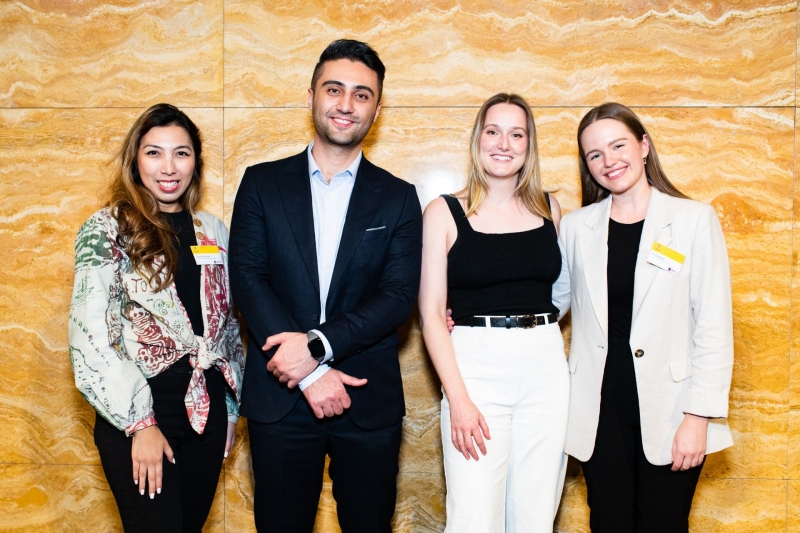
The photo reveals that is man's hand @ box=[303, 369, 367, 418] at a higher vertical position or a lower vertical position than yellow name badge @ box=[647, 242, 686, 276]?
lower

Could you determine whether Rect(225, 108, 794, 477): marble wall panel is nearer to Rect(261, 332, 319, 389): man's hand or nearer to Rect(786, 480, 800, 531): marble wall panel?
Rect(786, 480, 800, 531): marble wall panel

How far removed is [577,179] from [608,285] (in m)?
1.00

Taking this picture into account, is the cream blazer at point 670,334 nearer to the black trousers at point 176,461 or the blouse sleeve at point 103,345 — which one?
the black trousers at point 176,461

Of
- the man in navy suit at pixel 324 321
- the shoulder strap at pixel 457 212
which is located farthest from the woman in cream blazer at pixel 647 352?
the man in navy suit at pixel 324 321

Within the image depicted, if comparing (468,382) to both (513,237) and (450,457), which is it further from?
(513,237)

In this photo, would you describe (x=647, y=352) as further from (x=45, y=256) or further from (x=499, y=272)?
(x=45, y=256)

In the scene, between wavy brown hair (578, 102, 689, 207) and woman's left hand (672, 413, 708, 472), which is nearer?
woman's left hand (672, 413, 708, 472)

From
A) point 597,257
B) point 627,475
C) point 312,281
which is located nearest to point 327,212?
point 312,281

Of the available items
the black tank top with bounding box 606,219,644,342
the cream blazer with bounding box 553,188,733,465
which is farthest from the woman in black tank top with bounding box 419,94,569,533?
the black tank top with bounding box 606,219,644,342

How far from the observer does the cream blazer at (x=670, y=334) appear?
77.4 inches

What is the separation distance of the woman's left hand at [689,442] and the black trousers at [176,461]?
1561 millimetres

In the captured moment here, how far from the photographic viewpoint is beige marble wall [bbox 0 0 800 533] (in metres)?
2.94

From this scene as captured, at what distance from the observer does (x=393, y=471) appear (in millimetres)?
2113

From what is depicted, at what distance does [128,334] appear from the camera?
1.97m
